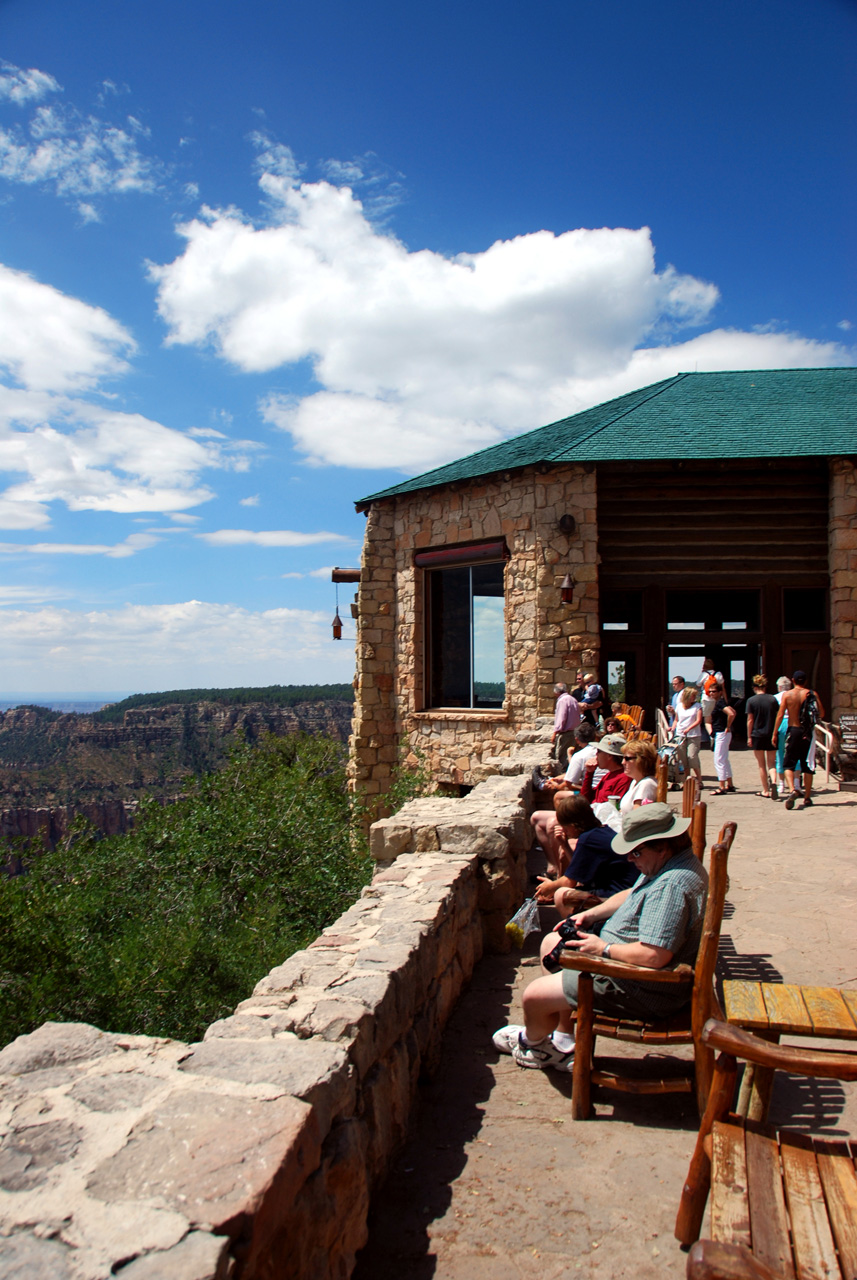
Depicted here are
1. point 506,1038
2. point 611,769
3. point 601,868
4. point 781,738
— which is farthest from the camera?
point 781,738

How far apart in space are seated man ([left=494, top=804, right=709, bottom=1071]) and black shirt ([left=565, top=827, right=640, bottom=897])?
661 millimetres

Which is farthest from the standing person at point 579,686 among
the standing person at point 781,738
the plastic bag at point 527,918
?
the plastic bag at point 527,918

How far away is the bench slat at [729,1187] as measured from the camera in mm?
1827

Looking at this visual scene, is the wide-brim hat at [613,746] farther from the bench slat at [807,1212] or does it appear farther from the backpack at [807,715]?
the backpack at [807,715]

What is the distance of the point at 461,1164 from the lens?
9.07 ft

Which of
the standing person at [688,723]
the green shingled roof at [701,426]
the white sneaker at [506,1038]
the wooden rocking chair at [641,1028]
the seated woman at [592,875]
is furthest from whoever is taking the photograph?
the green shingled roof at [701,426]

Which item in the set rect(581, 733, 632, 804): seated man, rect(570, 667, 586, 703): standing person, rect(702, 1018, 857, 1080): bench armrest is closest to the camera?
rect(702, 1018, 857, 1080): bench armrest

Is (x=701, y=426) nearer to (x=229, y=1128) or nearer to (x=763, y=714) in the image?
(x=763, y=714)

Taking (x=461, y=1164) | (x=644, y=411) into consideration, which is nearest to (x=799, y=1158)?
(x=461, y=1164)

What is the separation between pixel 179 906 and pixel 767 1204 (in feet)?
18.6

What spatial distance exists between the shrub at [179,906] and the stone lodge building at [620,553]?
4151mm

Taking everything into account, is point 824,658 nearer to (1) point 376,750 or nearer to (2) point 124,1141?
(1) point 376,750

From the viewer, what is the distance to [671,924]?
2988 millimetres

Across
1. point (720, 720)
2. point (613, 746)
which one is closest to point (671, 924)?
point (613, 746)
